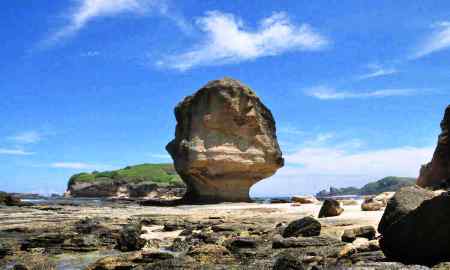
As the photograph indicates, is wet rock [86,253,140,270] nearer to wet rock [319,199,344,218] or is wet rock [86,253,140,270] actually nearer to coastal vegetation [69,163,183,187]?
wet rock [319,199,344,218]

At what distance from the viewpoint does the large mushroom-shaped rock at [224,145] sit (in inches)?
1597

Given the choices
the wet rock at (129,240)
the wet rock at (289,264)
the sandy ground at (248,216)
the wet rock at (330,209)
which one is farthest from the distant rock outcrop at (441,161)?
the wet rock at (289,264)

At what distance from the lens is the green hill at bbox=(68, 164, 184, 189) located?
125 meters

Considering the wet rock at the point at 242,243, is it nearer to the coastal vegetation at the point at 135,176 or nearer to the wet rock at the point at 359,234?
the wet rock at the point at 359,234

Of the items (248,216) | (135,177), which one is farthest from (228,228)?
(135,177)

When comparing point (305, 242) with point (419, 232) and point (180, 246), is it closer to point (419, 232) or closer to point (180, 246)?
point (419, 232)

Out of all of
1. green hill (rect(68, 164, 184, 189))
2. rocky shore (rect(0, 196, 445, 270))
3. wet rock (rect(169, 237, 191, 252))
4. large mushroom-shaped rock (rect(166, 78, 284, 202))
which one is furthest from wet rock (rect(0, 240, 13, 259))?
green hill (rect(68, 164, 184, 189))

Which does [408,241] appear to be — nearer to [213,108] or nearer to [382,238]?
[382,238]

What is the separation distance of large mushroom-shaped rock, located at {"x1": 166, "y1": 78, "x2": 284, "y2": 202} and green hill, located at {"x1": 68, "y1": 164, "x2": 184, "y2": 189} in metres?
78.4

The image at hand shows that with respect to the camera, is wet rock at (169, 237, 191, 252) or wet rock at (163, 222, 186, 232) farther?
wet rock at (163, 222, 186, 232)

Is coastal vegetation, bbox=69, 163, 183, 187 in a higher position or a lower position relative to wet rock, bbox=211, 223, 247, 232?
higher

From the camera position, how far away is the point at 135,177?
418ft

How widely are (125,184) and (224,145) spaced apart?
287 feet

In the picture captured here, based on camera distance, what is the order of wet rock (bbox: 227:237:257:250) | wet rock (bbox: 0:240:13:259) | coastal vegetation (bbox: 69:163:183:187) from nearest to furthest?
wet rock (bbox: 227:237:257:250)
wet rock (bbox: 0:240:13:259)
coastal vegetation (bbox: 69:163:183:187)
